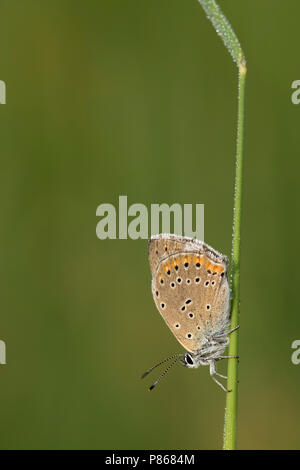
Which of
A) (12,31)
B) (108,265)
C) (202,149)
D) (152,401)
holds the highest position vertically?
(12,31)

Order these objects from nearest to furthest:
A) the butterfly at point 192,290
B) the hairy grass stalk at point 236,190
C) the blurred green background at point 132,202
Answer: the hairy grass stalk at point 236,190 → the butterfly at point 192,290 → the blurred green background at point 132,202

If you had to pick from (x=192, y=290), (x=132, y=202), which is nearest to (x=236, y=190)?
(x=192, y=290)

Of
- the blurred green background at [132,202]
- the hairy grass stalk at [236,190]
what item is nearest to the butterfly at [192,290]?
the hairy grass stalk at [236,190]

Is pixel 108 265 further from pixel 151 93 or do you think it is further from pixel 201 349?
pixel 201 349

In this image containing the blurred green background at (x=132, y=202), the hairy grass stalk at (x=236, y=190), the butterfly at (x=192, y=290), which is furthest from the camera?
the blurred green background at (x=132, y=202)

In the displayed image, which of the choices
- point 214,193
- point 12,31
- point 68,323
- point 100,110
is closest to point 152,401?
point 68,323

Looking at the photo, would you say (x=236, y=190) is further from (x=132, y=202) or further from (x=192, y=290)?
(x=132, y=202)

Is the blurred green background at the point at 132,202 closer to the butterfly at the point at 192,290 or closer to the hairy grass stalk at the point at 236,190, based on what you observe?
the butterfly at the point at 192,290

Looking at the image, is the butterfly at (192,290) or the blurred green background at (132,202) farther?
the blurred green background at (132,202)
